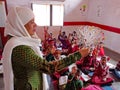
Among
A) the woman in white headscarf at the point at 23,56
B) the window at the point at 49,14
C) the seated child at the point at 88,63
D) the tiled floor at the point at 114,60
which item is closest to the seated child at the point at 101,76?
the tiled floor at the point at 114,60

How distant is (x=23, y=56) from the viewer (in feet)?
2.64

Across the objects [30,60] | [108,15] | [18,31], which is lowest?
[30,60]

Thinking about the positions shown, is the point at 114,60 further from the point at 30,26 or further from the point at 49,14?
the point at 30,26

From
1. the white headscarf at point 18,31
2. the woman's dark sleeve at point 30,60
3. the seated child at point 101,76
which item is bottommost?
the seated child at point 101,76

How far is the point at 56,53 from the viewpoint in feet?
8.98

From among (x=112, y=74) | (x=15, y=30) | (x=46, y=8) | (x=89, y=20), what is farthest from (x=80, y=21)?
(x=15, y=30)

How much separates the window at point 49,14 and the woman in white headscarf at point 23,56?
2.96m

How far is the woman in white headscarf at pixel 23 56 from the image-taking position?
808 mm

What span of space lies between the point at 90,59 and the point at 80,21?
2116mm

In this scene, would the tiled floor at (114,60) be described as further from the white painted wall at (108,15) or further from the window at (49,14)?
the window at (49,14)

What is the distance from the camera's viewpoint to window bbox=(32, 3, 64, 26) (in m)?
3.87

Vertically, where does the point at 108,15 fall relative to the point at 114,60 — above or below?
above

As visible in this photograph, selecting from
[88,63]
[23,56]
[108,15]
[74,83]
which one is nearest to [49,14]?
[108,15]

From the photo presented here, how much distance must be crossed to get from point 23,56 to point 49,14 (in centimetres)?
328
